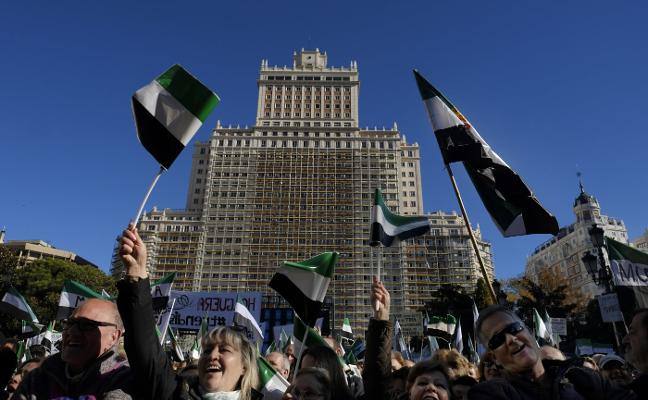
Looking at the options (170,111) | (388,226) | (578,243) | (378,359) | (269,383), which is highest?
(578,243)

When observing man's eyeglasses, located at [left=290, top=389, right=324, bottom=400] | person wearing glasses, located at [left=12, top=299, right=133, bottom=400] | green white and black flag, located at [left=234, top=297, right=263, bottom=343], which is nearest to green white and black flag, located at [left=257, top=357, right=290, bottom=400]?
man's eyeglasses, located at [left=290, top=389, right=324, bottom=400]

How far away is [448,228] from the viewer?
70000 millimetres

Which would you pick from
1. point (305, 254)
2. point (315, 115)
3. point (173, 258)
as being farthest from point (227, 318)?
point (315, 115)

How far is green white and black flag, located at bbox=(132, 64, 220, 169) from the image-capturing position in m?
3.55

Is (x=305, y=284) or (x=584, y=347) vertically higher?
(x=305, y=284)

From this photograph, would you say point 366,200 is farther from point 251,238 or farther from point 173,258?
point 173,258

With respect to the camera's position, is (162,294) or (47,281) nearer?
(162,294)

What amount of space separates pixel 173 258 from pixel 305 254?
19.8m

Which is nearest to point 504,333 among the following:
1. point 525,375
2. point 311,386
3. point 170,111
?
point 525,375

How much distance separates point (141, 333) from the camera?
2137 mm

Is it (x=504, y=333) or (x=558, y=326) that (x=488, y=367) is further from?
(x=558, y=326)

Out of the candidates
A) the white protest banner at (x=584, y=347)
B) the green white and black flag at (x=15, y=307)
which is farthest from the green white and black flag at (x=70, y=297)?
the white protest banner at (x=584, y=347)

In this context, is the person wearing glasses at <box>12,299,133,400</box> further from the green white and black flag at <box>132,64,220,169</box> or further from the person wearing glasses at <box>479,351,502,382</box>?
the person wearing glasses at <box>479,351,502,382</box>

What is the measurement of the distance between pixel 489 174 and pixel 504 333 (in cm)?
263
